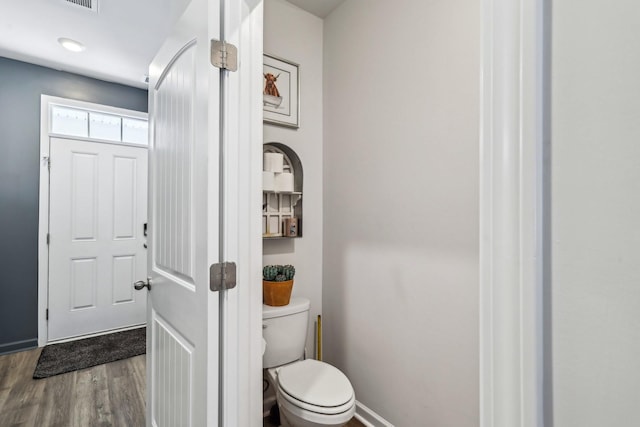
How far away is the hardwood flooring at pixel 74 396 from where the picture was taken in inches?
71.9

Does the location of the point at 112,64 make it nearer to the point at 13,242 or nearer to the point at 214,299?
the point at 13,242

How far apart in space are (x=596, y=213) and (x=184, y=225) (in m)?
1.11

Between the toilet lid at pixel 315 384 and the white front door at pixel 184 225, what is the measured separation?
1.52 ft

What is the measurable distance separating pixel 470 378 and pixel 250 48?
1515 millimetres

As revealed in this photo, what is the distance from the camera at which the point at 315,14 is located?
2062 millimetres

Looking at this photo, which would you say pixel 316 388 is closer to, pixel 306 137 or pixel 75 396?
pixel 306 137

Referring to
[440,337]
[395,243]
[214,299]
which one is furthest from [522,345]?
[395,243]

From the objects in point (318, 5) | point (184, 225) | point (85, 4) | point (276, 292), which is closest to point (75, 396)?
point (276, 292)

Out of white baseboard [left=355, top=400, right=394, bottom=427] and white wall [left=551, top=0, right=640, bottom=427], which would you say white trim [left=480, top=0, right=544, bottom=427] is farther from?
white baseboard [left=355, top=400, right=394, bottom=427]

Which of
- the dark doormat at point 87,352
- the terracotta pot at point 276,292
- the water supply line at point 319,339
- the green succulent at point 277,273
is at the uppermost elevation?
the green succulent at point 277,273

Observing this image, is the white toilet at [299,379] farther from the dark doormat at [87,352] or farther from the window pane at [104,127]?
the window pane at [104,127]

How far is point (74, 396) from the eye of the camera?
2059 mm

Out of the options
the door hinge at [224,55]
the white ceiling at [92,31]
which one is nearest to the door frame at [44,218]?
the white ceiling at [92,31]

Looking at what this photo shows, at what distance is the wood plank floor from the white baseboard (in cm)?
3
